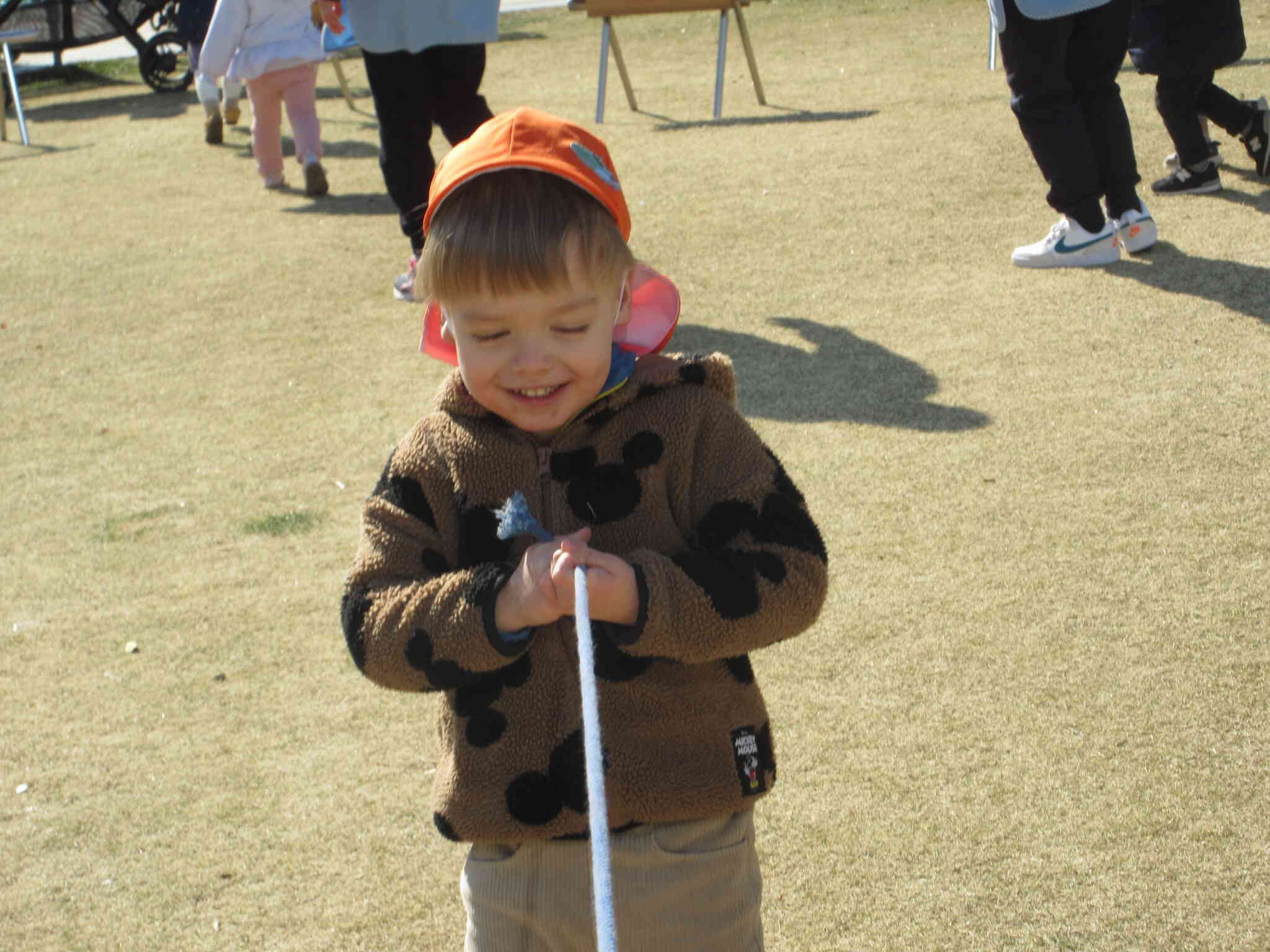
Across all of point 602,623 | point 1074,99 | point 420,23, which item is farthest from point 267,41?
point 602,623

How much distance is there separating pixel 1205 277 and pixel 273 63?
519cm

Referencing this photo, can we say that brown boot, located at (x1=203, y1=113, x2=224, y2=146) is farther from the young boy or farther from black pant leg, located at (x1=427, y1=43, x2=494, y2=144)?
the young boy

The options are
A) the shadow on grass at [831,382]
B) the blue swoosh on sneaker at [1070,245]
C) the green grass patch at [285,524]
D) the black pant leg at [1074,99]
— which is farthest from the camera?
the blue swoosh on sneaker at [1070,245]

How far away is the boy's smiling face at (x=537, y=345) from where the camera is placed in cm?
157

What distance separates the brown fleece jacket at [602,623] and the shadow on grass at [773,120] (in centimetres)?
655

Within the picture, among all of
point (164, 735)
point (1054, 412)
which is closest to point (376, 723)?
point (164, 735)

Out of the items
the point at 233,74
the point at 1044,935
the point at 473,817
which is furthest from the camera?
the point at 233,74


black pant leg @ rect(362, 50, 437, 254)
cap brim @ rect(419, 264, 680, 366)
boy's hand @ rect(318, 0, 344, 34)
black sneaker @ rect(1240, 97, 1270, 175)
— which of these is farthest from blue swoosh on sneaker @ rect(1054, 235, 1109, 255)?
cap brim @ rect(419, 264, 680, 366)

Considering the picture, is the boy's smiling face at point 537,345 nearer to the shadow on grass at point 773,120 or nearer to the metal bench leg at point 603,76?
the shadow on grass at point 773,120

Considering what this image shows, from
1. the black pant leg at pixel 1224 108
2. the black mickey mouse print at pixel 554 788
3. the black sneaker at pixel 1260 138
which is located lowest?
the black sneaker at pixel 1260 138

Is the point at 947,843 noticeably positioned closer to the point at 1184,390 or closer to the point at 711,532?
the point at 711,532

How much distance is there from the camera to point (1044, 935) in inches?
83.6

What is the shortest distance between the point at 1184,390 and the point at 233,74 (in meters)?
5.84

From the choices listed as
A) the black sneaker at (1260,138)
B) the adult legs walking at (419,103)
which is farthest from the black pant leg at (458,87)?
the black sneaker at (1260,138)
